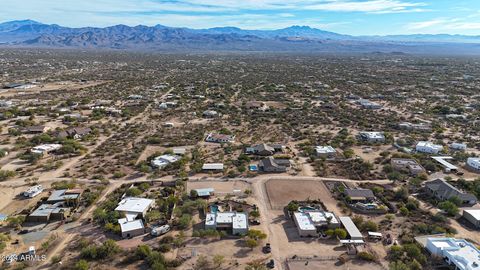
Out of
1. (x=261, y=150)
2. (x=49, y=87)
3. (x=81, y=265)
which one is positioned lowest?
(x=49, y=87)

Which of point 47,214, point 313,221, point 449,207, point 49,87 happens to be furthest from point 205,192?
point 49,87

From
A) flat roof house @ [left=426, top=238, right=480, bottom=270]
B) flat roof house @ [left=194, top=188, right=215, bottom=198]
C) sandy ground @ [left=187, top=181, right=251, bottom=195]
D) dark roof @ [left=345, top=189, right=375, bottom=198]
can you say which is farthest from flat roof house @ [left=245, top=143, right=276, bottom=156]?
flat roof house @ [left=426, top=238, right=480, bottom=270]

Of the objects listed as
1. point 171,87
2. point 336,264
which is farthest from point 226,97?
point 336,264

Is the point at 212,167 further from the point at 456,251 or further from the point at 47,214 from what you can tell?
the point at 456,251

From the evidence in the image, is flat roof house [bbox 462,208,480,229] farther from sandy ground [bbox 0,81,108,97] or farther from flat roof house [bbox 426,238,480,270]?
sandy ground [bbox 0,81,108,97]

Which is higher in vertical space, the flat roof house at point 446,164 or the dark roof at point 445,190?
the dark roof at point 445,190

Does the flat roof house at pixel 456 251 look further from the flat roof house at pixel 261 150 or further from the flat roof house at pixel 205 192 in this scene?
the flat roof house at pixel 261 150

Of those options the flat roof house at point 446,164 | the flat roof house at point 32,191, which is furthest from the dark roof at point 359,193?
the flat roof house at point 32,191

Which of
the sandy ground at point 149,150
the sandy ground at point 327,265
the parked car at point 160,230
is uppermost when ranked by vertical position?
the parked car at point 160,230
